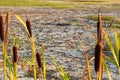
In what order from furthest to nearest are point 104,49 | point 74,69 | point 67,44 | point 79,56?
point 67,44 → point 104,49 → point 79,56 → point 74,69

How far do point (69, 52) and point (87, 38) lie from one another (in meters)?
5.13

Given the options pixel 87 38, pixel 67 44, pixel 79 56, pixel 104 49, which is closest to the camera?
pixel 79 56

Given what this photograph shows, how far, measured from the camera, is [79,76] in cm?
1190

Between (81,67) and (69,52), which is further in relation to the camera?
(69,52)

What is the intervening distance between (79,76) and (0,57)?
12.8 feet

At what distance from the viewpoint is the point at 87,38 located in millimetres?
21047

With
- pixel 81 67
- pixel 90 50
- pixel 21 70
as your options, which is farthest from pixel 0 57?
pixel 90 50

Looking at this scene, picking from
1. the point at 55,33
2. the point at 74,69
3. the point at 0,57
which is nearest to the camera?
the point at 74,69

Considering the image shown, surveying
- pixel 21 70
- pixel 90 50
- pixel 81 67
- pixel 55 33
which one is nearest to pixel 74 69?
pixel 81 67

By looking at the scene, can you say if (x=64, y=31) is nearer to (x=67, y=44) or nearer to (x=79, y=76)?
(x=67, y=44)

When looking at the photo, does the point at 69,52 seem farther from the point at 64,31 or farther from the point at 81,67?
the point at 64,31

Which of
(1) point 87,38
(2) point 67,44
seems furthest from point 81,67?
(1) point 87,38

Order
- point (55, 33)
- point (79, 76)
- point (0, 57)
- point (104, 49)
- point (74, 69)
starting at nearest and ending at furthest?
point (79, 76) < point (74, 69) < point (0, 57) < point (104, 49) < point (55, 33)

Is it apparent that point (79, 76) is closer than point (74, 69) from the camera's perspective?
Yes
